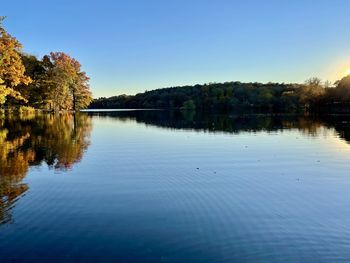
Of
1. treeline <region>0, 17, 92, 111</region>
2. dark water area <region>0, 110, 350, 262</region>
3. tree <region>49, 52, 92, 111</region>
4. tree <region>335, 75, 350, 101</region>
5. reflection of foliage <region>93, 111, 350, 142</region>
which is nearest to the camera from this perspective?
dark water area <region>0, 110, 350, 262</region>

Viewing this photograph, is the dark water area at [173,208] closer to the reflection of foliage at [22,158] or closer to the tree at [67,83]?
the reflection of foliage at [22,158]

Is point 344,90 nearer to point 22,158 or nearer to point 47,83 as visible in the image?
point 47,83

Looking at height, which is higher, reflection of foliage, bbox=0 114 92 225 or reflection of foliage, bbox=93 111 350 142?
reflection of foliage, bbox=93 111 350 142

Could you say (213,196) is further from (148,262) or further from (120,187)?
(148,262)

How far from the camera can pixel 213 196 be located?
40.5ft

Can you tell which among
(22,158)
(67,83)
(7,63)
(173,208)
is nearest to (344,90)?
(67,83)

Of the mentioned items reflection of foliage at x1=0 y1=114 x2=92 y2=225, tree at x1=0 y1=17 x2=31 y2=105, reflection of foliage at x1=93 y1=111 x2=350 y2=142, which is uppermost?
tree at x1=0 y1=17 x2=31 y2=105

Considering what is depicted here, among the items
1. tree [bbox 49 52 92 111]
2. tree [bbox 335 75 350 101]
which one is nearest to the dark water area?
tree [bbox 49 52 92 111]

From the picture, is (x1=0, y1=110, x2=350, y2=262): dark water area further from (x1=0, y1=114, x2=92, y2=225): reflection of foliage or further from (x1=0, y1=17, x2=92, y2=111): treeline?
(x1=0, y1=17, x2=92, y2=111): treeline

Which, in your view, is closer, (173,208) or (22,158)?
(173,208)

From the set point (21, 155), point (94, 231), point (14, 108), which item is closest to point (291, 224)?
point (94, 231)

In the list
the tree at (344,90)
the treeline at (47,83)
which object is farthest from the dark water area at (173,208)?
the tree at (344,90)

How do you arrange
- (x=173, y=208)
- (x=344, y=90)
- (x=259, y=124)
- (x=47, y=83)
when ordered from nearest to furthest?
(x=173, y=208), (x=259, y=124), (x=47, y=83), (x=344, y=90)

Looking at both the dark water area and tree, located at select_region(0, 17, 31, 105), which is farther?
tree, located at select_region(0, 17, 31, 105)
